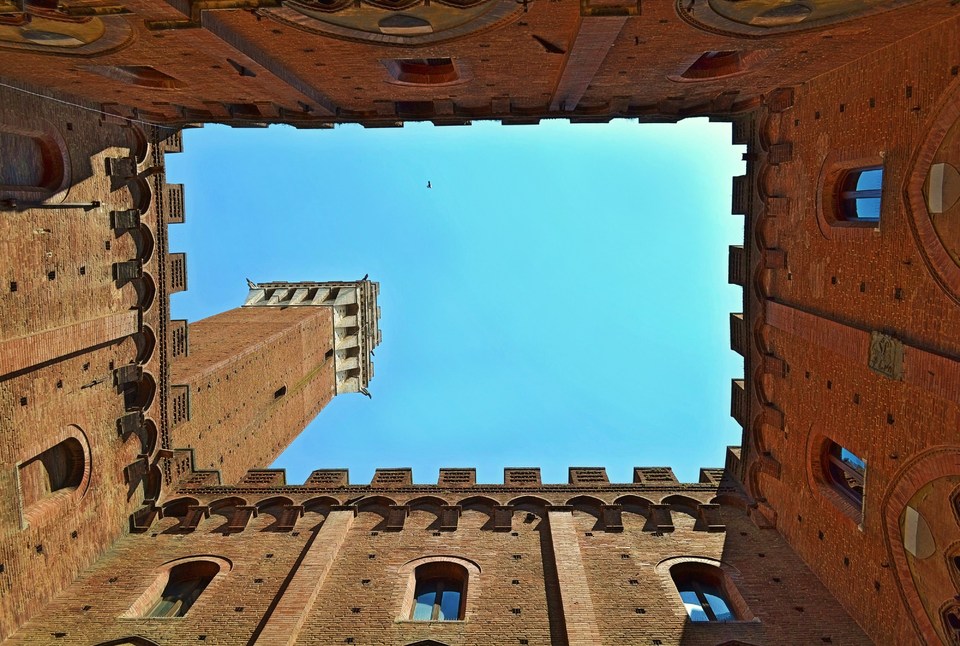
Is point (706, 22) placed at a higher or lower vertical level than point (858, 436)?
higher

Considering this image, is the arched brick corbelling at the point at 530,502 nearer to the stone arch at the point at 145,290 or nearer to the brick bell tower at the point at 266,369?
the brick bell tower at the point at 266,369

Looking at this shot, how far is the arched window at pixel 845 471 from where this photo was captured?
1127cm

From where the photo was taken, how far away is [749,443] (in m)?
15.4

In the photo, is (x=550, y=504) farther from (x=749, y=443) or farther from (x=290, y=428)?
(x=290, y=428)

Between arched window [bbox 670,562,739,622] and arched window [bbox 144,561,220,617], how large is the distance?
1032 centimetres

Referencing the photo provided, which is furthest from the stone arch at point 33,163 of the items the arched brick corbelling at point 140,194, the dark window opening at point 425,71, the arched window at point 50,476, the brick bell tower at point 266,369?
the dark window opening at point 425,71

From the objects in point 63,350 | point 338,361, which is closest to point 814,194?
point 63,350

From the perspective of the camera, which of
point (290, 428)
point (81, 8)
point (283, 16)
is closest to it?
point (81, 8)

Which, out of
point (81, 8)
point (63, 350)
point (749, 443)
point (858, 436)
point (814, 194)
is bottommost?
point (749, 443)

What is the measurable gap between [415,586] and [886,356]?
1014 centimetres

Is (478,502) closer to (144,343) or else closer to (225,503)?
(225,503)

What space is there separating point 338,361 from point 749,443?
92.7ft

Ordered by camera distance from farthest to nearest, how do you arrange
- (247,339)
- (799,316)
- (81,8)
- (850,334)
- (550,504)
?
(247,339) → (550,504) → (799,316) → (850,334) → (81,8)

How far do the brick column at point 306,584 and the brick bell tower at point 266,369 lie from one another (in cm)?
602
